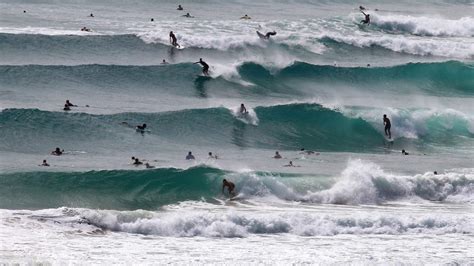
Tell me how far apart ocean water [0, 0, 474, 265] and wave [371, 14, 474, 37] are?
0.09m

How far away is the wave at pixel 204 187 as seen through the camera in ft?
87.4

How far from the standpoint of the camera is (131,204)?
87.8ft

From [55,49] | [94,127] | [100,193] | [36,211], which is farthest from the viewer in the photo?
[55,49]

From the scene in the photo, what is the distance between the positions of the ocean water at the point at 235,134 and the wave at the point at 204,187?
5 centimetres

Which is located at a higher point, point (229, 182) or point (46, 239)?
point (229, 182)

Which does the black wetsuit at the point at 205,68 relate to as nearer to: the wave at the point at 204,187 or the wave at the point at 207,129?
the wave at the point at 207,129

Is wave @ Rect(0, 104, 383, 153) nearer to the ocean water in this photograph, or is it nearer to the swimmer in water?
the ocean water

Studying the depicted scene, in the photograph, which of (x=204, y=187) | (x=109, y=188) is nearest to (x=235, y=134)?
(x=204, y=187)

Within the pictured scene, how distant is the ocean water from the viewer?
2447 cm

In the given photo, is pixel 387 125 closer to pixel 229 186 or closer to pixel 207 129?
pixel 207 129

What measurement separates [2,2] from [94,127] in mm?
16063

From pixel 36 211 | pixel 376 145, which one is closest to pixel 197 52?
pixel 376 145

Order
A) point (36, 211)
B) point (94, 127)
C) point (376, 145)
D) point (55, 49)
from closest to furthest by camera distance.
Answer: point (36, 211), point (94, 127), point (376, 145), point (55, 49)

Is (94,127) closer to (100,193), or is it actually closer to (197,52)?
(100,193)
